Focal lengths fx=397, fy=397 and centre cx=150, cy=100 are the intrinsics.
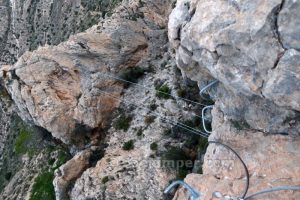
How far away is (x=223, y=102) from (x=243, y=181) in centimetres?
285

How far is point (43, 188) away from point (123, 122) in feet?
32.2

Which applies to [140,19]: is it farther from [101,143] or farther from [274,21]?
[274,21]

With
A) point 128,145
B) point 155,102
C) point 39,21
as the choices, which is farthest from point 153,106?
point 39,21

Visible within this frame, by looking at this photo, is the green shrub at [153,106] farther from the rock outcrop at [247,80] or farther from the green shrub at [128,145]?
the rock outcrop at [247,80]

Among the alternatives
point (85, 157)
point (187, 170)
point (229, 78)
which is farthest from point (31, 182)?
point (229, 78)

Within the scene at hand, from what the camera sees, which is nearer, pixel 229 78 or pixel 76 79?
pixel 229 78

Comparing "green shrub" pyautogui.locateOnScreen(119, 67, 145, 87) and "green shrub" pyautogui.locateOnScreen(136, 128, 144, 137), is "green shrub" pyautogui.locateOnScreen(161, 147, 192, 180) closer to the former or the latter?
"green shrub" pyautogui.locateOnScreen(136, 128, 144, 137)

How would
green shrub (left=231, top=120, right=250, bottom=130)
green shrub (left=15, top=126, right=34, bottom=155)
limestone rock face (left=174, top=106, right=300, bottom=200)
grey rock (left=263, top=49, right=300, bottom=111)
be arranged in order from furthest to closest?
green shrub (left=15, top=126, right=34, bottom=155) < green shrub (left=231, top=120, right=250, bottom=130) < limestone rock face (left=174, top=106, right=300, bottom=200) < grey rock (left=263, top=49, right=300, bottom=111)

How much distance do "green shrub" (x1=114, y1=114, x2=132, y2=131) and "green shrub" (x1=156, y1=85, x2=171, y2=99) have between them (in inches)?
88.4

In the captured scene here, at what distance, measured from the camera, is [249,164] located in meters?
13.6

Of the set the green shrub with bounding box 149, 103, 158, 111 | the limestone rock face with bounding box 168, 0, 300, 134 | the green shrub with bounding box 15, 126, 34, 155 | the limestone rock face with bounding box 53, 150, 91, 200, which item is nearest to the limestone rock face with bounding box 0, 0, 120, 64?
the green shrub with bounding box 15, 126, 34, 155

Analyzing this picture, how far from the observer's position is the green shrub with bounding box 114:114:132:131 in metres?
23.5

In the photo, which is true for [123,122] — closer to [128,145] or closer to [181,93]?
[128,145]

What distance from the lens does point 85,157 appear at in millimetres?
22797
